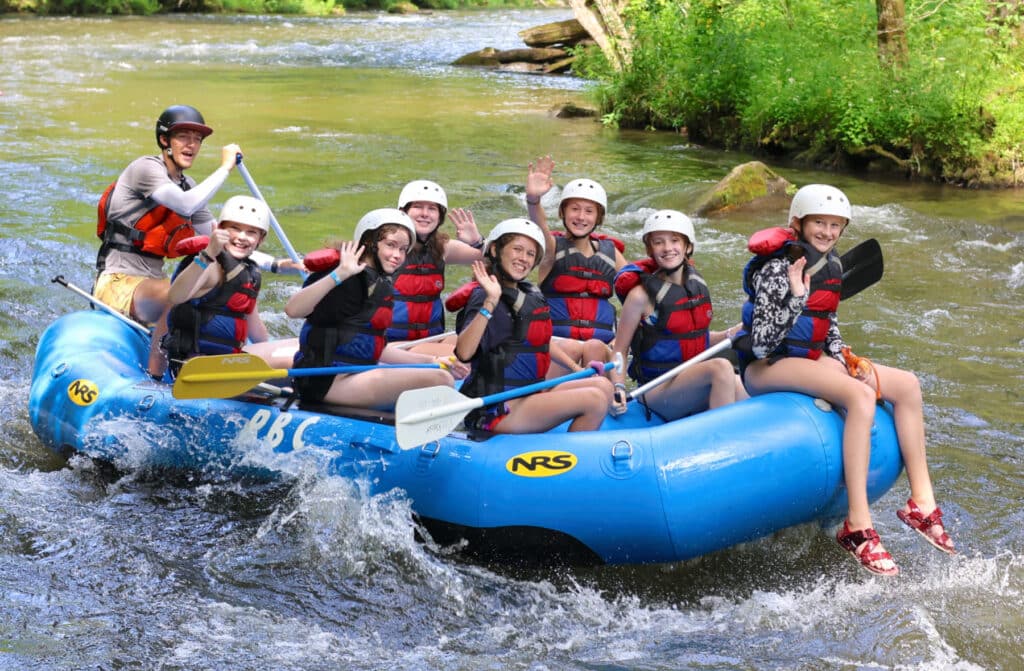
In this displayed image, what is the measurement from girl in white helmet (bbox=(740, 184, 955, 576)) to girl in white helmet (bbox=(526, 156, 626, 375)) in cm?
100

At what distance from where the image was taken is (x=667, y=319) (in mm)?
4621

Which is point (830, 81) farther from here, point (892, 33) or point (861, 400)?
point (861, 400)

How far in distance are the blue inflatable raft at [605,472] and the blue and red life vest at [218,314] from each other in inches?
13.4

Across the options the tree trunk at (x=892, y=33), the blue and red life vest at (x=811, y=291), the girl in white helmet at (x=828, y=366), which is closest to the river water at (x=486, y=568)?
the girl in white helmet at (x=828, y=366)

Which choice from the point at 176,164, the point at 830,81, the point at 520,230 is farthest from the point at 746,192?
the point at 520,230

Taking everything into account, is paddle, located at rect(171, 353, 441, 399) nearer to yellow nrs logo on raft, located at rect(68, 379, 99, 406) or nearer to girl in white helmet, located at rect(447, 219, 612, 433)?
girl in white helmet, located at rect(447, 219, 612, 433)

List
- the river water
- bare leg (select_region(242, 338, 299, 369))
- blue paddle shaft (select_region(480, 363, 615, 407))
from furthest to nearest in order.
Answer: bare leg (select_region(242, 338, 299, 369))
blue paddle shaft (select_region(480, 363, 615, 407))
the river water

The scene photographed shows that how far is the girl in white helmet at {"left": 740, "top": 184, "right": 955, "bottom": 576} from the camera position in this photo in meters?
4.01

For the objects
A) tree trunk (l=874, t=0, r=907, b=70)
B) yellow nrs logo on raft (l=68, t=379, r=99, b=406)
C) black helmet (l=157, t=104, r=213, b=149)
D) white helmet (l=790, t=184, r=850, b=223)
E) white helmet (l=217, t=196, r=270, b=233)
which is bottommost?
yellow nrs logo on raft (l=68, t=379, r=99, b=406)

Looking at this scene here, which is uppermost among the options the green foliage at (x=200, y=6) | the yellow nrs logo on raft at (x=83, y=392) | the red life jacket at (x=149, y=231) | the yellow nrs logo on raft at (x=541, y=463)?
the green foliage at (x=200, y=6)

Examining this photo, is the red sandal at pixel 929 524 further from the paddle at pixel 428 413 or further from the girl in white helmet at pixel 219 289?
the girl in white helmet at pixel 219 289

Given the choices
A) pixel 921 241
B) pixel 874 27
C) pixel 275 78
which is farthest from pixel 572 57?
pixel 921 241

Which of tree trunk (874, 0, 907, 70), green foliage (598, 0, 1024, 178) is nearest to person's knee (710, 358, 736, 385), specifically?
green foliage (598, 0, 1024, 178)

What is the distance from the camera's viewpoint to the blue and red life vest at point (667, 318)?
4.61 m
